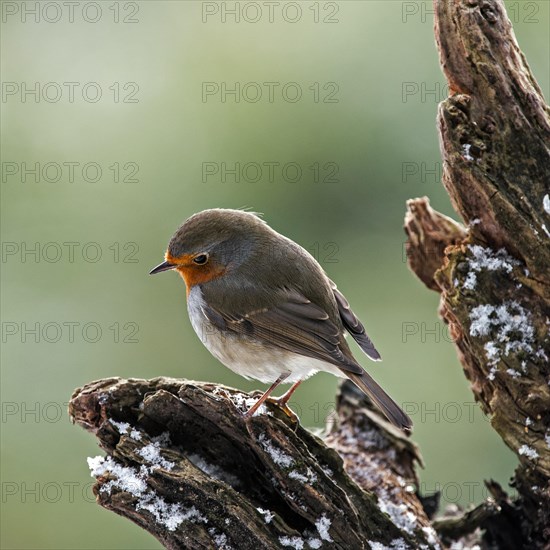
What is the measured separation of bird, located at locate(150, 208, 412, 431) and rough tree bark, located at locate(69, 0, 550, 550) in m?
0.36

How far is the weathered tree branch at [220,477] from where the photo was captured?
3012mm

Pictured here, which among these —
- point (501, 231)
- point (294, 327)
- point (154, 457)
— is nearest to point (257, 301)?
point (294, 327)

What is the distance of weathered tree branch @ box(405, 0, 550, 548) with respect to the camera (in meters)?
3.33

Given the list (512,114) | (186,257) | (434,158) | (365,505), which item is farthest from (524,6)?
(365,505)

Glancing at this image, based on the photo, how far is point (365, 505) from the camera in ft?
11.1

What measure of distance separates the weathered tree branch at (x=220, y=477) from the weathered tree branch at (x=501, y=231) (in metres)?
0.61

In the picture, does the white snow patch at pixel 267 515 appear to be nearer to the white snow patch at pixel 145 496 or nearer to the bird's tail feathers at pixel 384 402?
the white snow patch at pixel 145 496

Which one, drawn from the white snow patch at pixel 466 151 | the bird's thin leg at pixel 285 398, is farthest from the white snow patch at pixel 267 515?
the white snow patch at pixel 466 151

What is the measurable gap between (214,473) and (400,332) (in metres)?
1.67

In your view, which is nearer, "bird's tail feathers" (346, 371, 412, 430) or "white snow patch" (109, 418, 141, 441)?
"white snow patch" (109, 418, 141, 441)

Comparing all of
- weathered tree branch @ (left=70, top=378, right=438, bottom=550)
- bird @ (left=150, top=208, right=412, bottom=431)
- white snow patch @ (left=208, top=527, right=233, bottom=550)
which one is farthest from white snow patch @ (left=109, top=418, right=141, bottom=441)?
bird @ (left=150, top=208, right=412, bottom=431)

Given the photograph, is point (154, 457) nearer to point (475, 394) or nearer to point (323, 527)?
point (323, 527)

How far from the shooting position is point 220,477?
328cm

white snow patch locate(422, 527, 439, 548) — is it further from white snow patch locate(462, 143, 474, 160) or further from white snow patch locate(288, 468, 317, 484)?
white snow patch locate(462, 143, 474, 160)
